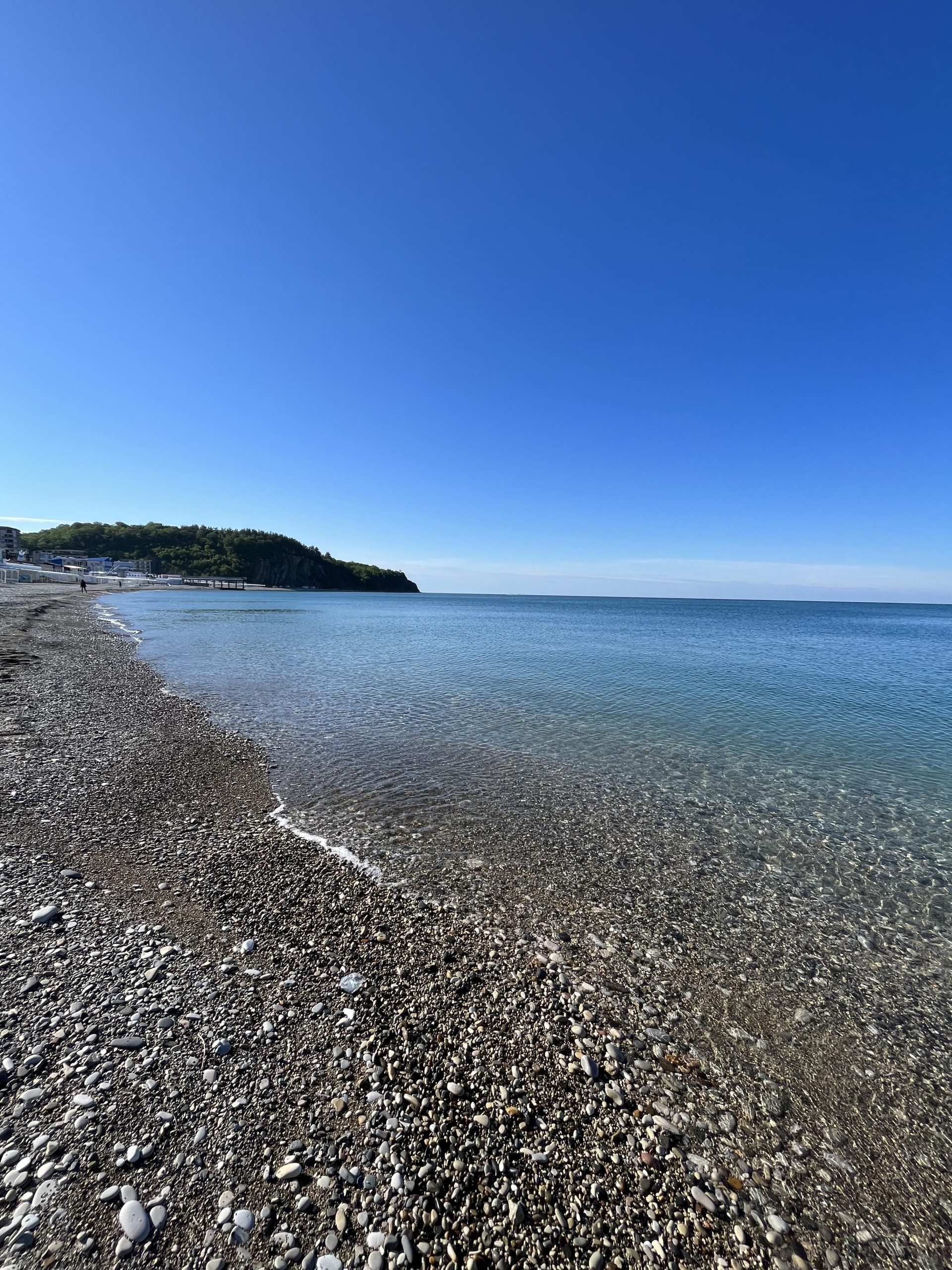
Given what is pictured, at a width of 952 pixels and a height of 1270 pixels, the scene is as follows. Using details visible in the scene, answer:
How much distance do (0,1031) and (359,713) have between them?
43.0ft

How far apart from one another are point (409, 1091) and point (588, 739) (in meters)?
12.4

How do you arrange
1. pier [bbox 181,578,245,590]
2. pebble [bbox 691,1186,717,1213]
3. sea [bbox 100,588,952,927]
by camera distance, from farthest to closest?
pier [bbox 181,578,245,590] < sea [bbox 100,588,952,927] < pebble [bbox 691,1186,717,1213]

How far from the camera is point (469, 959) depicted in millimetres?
5918

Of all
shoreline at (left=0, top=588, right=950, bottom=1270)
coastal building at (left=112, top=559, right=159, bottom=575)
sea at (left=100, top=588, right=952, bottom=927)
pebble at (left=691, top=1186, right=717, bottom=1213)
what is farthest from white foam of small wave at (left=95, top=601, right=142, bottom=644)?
coastal building at (left=112, top=559, right=159, bottom=575)

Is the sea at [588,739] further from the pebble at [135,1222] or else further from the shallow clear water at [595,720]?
the pebble at [135,1222]

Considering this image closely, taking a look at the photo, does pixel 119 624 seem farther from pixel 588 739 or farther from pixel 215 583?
pixel 215 583

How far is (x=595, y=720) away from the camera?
1831 centimetres

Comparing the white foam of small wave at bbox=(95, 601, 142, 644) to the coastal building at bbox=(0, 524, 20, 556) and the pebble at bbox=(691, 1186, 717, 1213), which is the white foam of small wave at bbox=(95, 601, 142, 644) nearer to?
the pebble at bbox=(691, 1186, 717, 1213)

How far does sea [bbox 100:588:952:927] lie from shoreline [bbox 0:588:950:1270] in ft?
8.33

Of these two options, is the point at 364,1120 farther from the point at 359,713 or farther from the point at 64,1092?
the point at 359,713

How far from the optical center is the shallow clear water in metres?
11.7

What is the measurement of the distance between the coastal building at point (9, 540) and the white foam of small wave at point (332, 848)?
208416 mm

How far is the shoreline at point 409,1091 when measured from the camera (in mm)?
3266

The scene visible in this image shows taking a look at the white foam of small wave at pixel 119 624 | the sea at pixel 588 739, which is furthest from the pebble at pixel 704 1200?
the white foam of small wave at pixel 119 624
